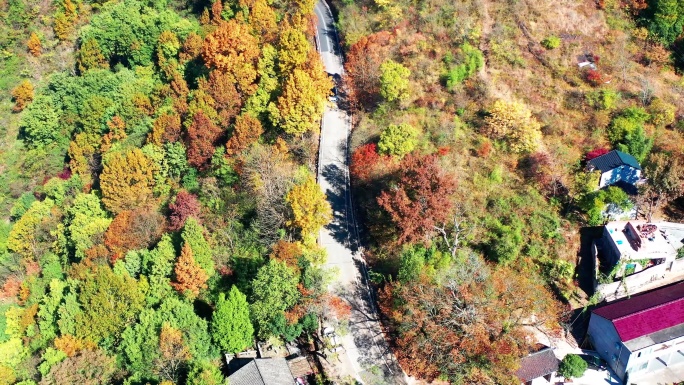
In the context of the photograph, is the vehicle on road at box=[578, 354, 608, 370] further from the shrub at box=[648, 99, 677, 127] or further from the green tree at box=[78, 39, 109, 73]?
the green tree at box=[78, 39, 109, 73]

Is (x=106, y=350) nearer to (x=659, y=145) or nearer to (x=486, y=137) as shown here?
(x=486, y=137)

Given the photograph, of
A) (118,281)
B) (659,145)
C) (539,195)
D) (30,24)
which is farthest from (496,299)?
(30,24)

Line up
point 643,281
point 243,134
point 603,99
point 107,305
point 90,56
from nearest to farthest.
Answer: point 107,305
point 643,281
point 243,134
point 603,99
point 90,56

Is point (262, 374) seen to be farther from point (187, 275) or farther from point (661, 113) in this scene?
point (661, 113)

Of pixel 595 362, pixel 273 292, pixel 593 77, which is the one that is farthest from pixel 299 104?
pixel 595 362

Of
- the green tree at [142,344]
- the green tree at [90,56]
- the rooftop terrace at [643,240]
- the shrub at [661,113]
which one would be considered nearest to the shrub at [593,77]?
the shrub at [661,113]

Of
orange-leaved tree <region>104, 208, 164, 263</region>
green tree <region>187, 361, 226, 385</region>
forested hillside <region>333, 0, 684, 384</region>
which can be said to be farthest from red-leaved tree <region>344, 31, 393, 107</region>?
green tree <region>187, 361, 226, 385</region>
